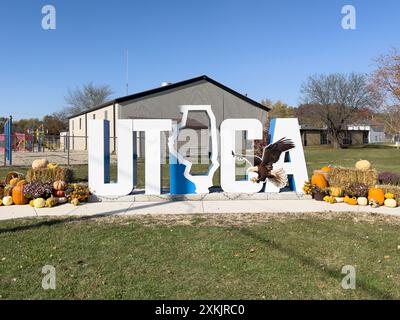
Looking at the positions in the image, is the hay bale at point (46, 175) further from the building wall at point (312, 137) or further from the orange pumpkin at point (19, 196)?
the building wall at point (312, 137)

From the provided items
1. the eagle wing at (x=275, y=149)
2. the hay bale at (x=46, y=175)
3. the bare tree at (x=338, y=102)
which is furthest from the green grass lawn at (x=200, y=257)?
the bare tree at (x=338, y=102)

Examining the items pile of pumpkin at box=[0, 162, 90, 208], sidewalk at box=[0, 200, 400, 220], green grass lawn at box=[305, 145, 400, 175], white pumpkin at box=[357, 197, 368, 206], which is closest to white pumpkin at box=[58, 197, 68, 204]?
pile of pumpkin at box=[0, 162, 90, 208]

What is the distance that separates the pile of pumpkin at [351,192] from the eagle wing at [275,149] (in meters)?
1.14

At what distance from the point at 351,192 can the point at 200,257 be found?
6077 mm

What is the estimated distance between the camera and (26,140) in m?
42.5

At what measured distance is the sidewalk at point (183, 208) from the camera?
340 inches

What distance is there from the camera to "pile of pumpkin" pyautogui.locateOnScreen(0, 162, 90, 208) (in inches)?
374

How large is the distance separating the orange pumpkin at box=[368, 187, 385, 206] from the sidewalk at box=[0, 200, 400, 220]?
14.4 inches

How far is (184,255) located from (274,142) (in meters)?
6.13

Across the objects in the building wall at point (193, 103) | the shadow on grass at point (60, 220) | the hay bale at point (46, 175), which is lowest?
the shadow on grass at point (60, 220)

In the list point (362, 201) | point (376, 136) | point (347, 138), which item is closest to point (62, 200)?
point (362, 201)
